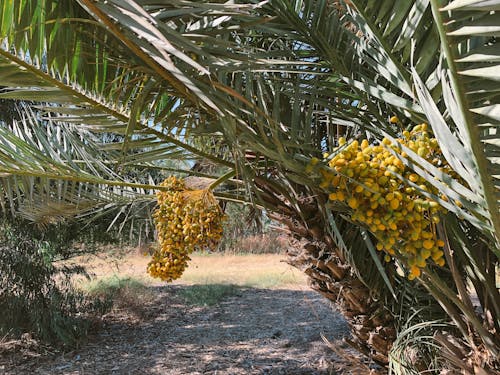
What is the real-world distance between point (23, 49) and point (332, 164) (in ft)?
3.38

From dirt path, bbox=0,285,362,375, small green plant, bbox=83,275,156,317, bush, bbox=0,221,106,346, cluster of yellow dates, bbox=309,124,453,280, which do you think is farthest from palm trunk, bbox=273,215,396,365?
small green plant, bbox=83,275,156,317

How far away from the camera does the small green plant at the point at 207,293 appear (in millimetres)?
8484

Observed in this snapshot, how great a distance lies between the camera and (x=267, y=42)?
2043mm

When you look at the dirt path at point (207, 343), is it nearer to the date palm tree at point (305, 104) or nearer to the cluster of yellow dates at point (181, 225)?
the date palm tree at point (305, 104)

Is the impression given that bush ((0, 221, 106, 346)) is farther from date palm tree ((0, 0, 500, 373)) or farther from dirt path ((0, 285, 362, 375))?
date palm tree ((0, 0, 500, 373))

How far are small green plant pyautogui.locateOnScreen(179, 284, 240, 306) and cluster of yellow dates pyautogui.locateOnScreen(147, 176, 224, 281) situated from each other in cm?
659

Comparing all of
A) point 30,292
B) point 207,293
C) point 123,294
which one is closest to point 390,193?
point 30,292

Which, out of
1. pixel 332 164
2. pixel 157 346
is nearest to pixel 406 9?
pixel 332 164

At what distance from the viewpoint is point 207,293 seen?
29.0 feet

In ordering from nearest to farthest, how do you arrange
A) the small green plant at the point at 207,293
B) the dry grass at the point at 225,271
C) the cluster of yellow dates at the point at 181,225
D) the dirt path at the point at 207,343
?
the cluster of yellow dates at the point at 181,225 < the dirt path at the point at 207,343 < the small green plant at the point at 207,293 < the dry grass at the point at 225,271

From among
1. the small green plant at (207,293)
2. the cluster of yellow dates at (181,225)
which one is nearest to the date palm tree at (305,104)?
the cluster of yellow dates at (181,225)

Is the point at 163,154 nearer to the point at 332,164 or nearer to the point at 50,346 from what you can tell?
the point at 332,164

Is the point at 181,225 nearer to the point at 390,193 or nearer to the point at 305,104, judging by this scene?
the point at 305,104

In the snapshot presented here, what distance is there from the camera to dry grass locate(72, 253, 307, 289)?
10281mm
